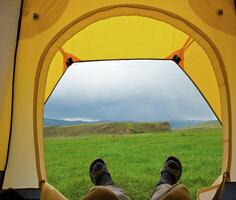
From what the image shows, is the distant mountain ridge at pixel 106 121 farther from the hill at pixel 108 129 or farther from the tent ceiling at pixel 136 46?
the tent ceiling at pixel 136 46

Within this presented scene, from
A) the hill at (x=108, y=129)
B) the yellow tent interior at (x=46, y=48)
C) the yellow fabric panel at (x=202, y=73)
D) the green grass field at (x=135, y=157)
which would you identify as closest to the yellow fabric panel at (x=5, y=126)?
the yellow tent interior at (x=46, y=48)

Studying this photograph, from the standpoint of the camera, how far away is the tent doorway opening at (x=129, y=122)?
8.98 feet

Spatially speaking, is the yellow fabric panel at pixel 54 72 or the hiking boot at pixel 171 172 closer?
the hiking boot at pixel 171 172

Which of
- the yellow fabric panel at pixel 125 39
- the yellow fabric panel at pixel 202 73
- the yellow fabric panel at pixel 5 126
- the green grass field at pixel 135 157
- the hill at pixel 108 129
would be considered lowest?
the green grass field at pixel 135 157

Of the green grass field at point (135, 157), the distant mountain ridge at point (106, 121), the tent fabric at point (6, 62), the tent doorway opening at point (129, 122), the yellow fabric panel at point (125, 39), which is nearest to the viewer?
the tent fabric at point (6, 62)

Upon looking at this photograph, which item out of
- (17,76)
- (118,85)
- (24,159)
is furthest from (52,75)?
(118,85)

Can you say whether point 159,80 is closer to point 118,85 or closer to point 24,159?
point 118,85

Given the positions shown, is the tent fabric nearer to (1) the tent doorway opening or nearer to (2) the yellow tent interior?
(2) the yellow tent interior

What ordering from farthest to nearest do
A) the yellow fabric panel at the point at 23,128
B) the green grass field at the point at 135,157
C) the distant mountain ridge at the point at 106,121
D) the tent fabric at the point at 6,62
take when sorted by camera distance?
the distant mountain ridge at the point at 106,121 → the green grass field at the point at 135,157 → the yellow fabric panel at the point at 23,128 → the tent fabric at the point at 6,62

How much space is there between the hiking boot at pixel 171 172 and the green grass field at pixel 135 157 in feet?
1.96

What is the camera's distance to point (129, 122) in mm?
3311

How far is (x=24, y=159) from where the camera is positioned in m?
1.54

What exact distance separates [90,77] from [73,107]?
38 cm

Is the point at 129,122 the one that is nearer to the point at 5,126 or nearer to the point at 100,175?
the point at 100,175
